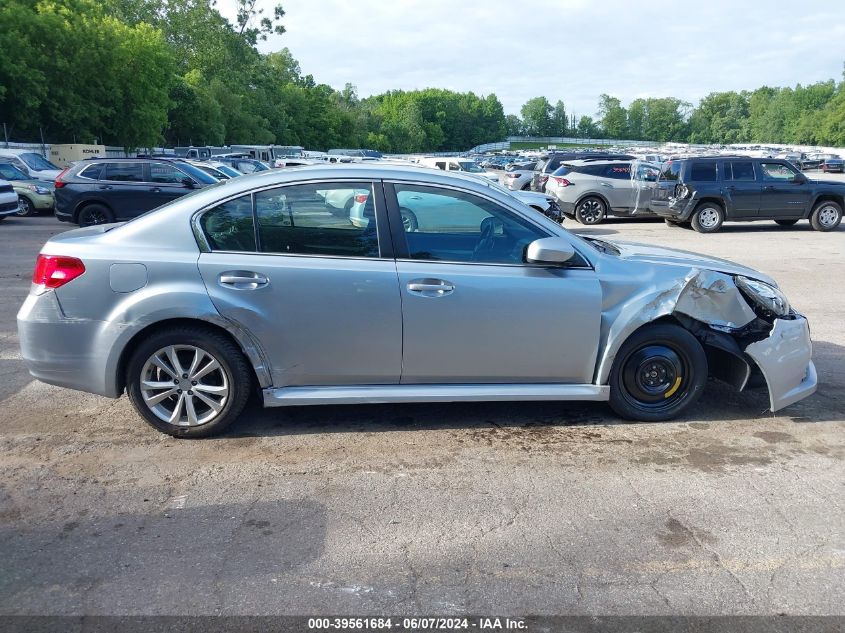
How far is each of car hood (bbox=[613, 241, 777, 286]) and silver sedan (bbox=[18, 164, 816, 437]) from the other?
0.44 ft

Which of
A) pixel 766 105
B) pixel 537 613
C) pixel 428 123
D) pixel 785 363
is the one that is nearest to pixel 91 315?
pixel 537 613

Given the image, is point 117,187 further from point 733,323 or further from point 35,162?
point 733,323

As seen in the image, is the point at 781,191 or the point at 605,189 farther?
the point at 605,189

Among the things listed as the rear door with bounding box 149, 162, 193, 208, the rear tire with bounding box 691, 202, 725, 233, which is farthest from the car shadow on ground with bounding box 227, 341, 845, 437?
the rear tire with bounding box 691, 202, 725, 233

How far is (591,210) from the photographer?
19.0 m

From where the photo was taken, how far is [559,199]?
18938 mm

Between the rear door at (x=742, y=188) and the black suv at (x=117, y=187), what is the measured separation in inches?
491

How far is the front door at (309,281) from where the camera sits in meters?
4.32

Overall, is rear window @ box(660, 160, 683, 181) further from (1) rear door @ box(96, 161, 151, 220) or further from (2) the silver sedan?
(2) the silver sedan

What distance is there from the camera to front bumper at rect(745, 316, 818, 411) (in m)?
4.65

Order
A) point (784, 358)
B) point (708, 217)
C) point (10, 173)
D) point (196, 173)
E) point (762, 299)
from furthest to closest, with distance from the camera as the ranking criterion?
point (10, 173), point (708, 217), point (196, 173), point (762, 299), point (784, 358)

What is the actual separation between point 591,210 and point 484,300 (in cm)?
1543

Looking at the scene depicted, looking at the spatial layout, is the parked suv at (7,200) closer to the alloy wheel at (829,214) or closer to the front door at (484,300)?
the front door at (484,300)

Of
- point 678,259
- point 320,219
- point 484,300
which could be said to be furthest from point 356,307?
point 678,259
